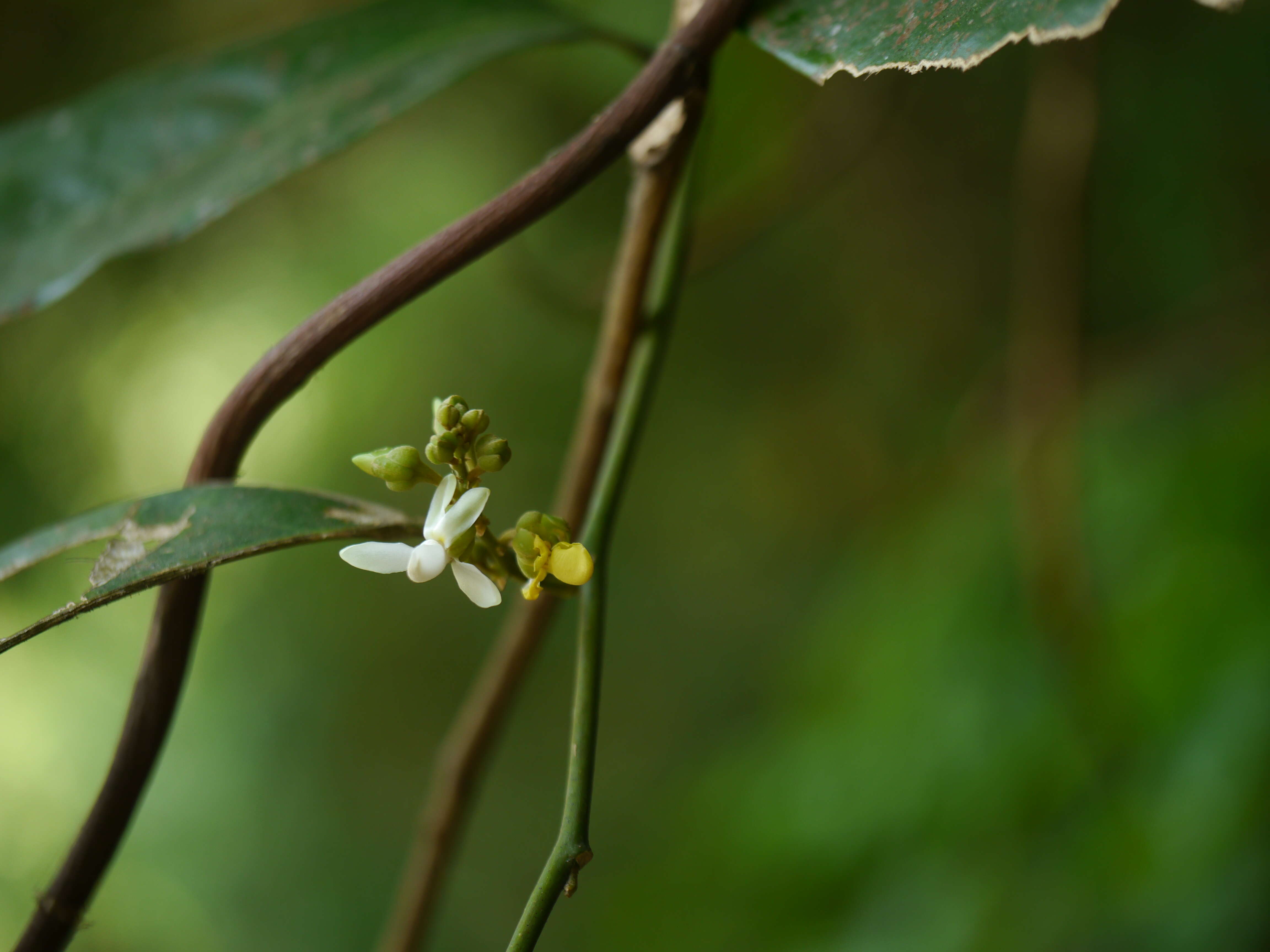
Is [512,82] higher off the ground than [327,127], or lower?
Answer: higher

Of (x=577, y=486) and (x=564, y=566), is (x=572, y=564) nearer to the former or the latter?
(x=564, y=566)

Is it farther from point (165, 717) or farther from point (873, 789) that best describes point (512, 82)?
point (165, 717)

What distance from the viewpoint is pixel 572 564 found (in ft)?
0.95

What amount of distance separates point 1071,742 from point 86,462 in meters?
1.40

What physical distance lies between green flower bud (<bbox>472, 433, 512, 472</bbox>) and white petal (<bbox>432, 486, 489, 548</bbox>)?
0.02 metres

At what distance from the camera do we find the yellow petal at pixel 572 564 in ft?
0.94

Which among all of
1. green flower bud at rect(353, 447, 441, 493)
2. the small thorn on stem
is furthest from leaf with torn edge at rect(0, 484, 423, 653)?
the small thorn on stem

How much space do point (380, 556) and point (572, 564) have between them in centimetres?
6

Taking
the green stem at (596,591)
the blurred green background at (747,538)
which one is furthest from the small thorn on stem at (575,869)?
the blurred green background at (747,538)

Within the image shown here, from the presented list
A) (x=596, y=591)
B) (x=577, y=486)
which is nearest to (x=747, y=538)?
(x=577, y=486)

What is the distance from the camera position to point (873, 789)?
1026 millimetres

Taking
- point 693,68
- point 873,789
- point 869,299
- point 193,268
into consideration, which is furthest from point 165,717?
point 869,299

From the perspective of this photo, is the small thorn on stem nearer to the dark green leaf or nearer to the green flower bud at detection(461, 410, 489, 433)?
the green flower bud at detection(461, 410, 489, 433)

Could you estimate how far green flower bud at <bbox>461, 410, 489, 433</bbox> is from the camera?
0.98ft
